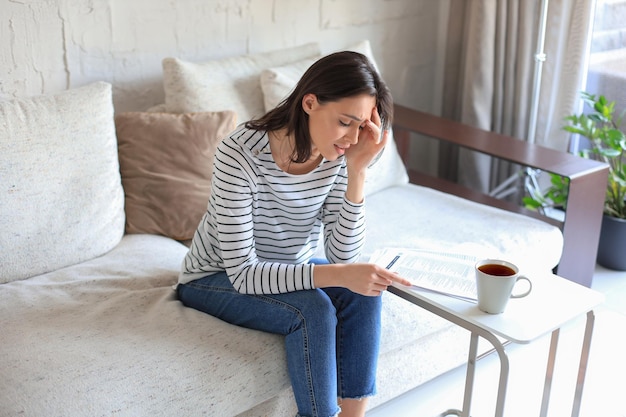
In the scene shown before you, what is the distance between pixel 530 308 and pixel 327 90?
1.88 feet

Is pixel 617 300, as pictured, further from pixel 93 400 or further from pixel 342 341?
pixel 93 400

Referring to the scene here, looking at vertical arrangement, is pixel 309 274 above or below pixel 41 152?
below

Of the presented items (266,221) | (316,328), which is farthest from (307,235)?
(316,328)

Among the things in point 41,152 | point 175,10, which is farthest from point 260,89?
point 41,152

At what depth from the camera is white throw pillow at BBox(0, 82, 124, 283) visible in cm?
192

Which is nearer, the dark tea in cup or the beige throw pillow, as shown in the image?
the dark tea in cup

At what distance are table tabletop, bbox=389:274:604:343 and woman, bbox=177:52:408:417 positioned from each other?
0.08m

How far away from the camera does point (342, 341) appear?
1.69 metres

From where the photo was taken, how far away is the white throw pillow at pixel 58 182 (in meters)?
1.92

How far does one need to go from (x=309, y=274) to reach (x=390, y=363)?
0.47 m

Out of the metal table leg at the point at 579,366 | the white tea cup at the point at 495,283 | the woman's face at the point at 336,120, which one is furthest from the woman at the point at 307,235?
the metal table leg at the point at 579,366

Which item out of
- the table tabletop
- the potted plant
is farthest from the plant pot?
the table tabletop

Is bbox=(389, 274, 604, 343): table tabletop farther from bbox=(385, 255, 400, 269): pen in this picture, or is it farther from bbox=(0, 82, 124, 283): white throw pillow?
bbox=(0, 82, 124, 283): white throw pillow

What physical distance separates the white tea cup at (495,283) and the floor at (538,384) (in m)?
0.64
